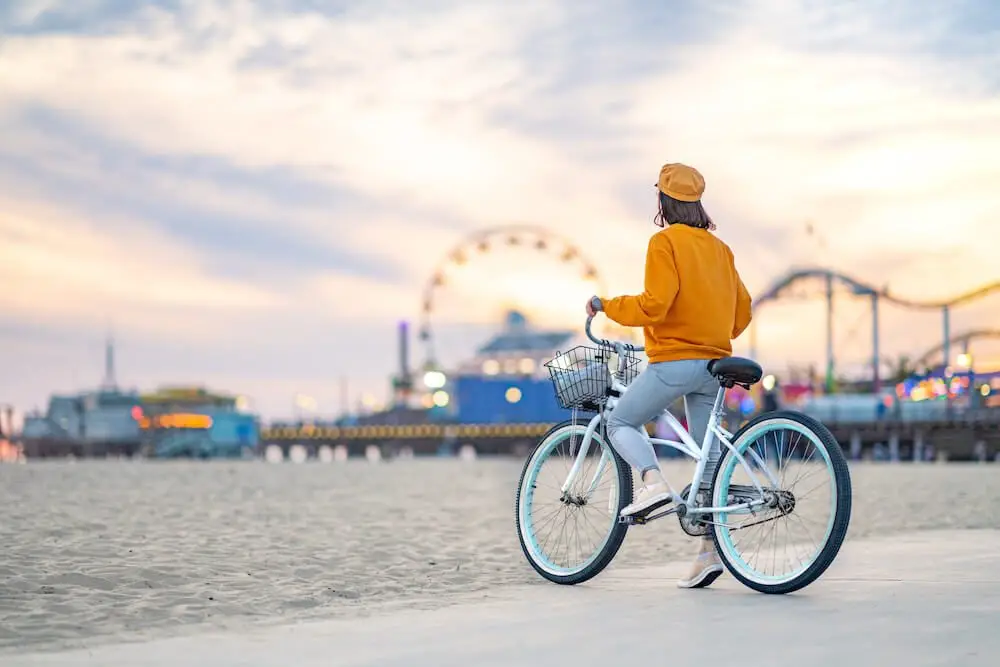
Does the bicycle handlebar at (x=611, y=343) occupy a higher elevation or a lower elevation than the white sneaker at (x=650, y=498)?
higher

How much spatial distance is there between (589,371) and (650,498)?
65cm

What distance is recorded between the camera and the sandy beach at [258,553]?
5.79 m

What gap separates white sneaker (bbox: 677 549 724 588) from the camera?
5930 millimetres

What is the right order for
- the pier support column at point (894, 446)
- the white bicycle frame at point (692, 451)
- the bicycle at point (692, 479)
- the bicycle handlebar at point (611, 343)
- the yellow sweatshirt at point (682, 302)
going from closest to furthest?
the bicycle at point (692, 479) < the white bicycle frame at point (692, 451) < the yellow sweatshirt at point (682, 302) < the bicycle handlebar at point (611, 343) < the pier support column at point (894, 446)

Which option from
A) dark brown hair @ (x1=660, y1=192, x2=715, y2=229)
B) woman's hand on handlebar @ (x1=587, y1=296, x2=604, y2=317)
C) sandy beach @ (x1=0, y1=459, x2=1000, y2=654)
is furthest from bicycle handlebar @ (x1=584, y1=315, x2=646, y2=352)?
sandy beach @ (x1=0, y1=459, x2=1000, y2=654)

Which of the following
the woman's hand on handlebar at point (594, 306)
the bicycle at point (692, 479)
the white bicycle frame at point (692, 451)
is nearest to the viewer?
the bicycle at point (692, 479)

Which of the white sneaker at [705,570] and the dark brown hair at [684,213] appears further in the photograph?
the dark brown hair at [684,213]

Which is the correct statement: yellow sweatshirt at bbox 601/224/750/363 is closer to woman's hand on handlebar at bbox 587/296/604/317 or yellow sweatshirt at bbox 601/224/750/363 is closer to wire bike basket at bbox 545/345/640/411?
woman's hand on handlebar at bbox 587/296/604/317

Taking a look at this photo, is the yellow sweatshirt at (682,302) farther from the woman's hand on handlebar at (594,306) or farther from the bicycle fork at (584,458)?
the bicycle fork at (584,458)

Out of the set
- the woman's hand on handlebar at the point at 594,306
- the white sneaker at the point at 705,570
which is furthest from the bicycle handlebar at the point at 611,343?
the white sneaker at the point at 705,570

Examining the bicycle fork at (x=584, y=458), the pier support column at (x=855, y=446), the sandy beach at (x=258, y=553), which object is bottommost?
the pier support column at (x=855, y=446)

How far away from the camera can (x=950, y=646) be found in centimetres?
421

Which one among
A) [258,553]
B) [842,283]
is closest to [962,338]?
[842,283]

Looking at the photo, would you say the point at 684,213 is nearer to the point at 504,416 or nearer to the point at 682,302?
the point at 682,302
